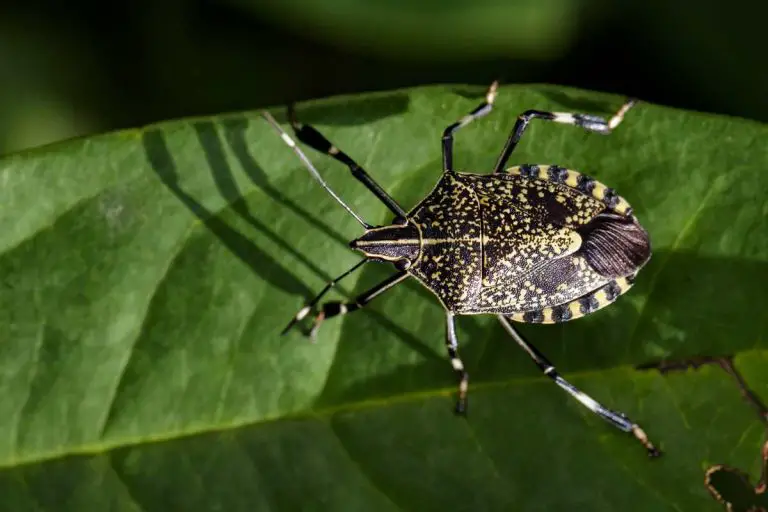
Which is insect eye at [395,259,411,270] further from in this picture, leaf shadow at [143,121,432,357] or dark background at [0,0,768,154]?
dark background at [0,0,768,154]

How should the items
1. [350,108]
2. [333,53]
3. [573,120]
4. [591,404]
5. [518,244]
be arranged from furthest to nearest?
1. [333,53]
2. [518,244]
3. [573,120]
4. [591,404]
5. [350,108]

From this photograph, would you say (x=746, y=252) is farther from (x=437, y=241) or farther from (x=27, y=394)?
(x=27, y=394)

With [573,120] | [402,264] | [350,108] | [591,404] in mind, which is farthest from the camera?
[402,264]

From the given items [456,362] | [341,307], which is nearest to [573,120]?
[456,362]

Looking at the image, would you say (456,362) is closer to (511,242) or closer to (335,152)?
(511,242)

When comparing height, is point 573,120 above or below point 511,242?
above

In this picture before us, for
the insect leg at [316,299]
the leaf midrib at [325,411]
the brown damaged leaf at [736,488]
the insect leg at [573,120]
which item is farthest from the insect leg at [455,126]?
the brown damaged leaf at [736,488]

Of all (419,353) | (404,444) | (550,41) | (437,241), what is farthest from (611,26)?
(404,444)
